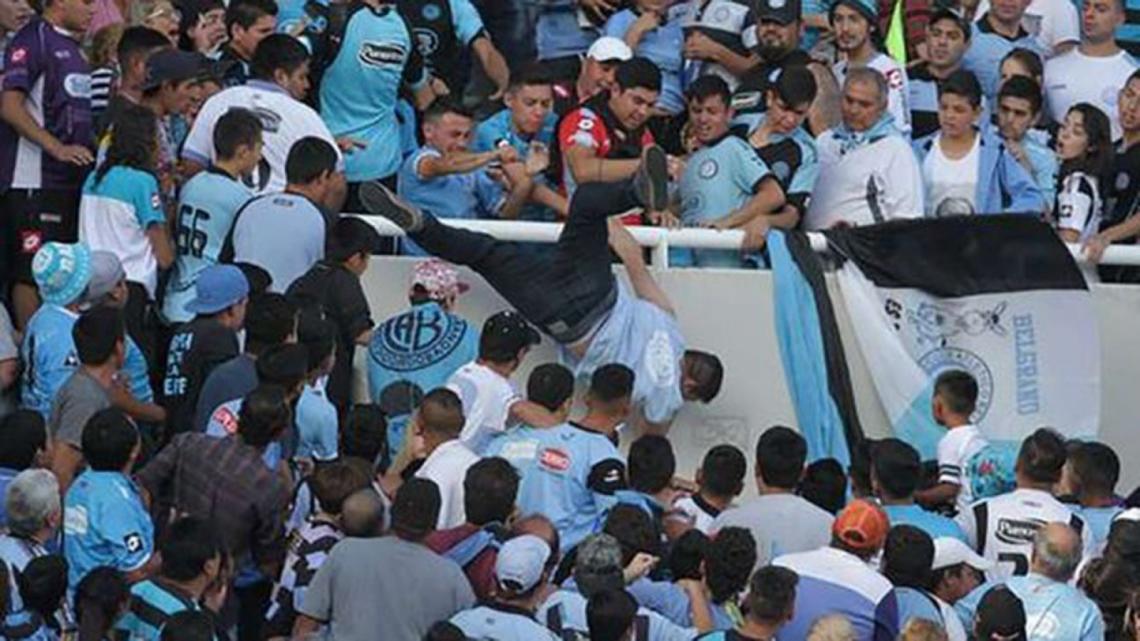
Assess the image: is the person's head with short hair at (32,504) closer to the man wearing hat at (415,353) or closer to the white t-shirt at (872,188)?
the man wearing hat at (415,353)

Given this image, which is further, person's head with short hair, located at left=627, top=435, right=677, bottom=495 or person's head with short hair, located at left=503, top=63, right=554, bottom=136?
person's head with short hair, located at left=503, top=63, right=554, bottom=136

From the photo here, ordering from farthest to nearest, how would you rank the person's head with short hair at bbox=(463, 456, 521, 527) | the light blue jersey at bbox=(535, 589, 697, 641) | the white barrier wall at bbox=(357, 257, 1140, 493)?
the white barrier wall at bbox=(357, 257, 1140, 493) < the person's head with short hair at bbox=(463, 456, 521, 527) < the light blue jersey at bbox=(535, 589, 697, 641)

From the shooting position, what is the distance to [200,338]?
15367 mm

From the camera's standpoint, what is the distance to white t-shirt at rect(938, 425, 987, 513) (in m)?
15.7

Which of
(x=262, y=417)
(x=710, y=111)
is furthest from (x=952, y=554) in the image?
(x=710, y=111)

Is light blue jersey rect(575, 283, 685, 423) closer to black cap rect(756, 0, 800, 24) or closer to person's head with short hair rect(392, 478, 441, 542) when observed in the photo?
black cap rect(756, 0, 800, 24)

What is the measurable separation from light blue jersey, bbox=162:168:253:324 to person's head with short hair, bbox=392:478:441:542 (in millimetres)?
2930

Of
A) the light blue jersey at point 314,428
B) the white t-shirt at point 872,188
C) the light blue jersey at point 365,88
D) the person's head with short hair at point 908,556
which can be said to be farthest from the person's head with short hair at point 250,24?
the person's head with short hair at point 908,556

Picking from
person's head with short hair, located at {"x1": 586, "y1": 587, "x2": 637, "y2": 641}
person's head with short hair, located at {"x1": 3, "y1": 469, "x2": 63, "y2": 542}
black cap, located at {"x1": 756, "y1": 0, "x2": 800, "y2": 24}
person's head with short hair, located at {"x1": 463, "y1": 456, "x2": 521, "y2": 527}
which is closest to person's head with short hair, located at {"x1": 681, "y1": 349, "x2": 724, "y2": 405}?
black cap, located at {"x1": 756, "y1": 0, "x2": 800, "y2": 24}

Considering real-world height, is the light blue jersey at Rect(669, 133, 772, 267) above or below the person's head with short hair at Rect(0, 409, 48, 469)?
above

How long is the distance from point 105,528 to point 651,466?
2.29 meters

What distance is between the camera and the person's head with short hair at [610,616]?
12984 millimetres

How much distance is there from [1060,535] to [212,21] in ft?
19.8

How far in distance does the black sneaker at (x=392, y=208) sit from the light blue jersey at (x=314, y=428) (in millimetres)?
1355
